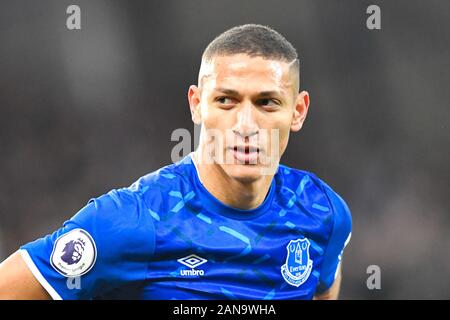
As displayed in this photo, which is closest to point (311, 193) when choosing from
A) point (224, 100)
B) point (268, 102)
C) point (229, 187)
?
point (229, 187)

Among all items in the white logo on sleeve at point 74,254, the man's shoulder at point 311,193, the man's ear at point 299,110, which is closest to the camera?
the white logo on sleeve at point 74,254

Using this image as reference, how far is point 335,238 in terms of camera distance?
12.0 feet

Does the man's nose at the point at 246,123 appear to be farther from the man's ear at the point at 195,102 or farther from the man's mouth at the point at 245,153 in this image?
the man's ear at the point at 195,102

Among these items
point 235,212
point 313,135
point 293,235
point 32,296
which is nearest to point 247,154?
point 235,212

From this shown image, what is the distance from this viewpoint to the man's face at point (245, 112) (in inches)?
121

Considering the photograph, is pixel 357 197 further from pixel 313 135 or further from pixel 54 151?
pixel 54 151

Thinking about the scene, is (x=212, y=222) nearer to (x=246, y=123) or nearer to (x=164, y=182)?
(x=164, y=182)

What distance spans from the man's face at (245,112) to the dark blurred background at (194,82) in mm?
3630

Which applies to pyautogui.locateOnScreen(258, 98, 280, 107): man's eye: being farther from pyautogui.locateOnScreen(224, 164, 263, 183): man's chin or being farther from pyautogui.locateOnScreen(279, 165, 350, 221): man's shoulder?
pyautogui.locateOnScreen(279, 165, 350, 221): man's shoulder

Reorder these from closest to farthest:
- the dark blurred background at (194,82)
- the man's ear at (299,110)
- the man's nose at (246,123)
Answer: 1. the man's nose at (246,123)
2. the man's ear at (299,110)
3. the dark blurred background at (194,82)

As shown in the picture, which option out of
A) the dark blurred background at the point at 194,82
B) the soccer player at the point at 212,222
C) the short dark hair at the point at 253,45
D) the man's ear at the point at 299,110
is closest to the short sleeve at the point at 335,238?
the soccer player at the point at 212,222

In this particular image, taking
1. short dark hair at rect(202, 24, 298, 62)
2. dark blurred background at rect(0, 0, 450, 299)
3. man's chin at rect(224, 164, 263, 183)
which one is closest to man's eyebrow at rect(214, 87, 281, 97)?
short dark hair at rect(202, 24, 298, 62)

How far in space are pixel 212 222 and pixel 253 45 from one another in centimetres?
81
